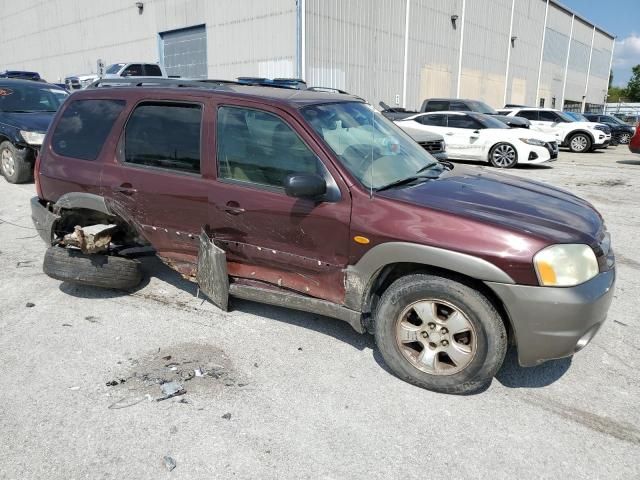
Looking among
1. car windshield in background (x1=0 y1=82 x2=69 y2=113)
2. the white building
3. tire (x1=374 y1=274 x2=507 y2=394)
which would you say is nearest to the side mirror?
tire (x1=374 y1=274 x2=507 y2=394)

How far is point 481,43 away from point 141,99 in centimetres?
3369

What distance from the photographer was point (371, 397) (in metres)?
2.99

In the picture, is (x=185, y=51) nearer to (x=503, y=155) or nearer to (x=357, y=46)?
(x=357, y=46)

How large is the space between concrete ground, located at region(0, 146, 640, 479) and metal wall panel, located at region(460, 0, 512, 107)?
30950 millimetres

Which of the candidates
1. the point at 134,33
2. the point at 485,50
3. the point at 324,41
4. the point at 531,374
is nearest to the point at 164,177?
the point at 531,374

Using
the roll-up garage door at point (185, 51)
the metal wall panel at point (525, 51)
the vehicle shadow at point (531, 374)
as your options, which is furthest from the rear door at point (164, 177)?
the metal wall panel at point (525, 51)

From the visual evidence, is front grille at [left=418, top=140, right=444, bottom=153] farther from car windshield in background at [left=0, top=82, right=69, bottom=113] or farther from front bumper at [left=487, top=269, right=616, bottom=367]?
front bumper at [left=487, top=269, right=616, bottom=367]

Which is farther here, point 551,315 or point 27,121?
point 27,121

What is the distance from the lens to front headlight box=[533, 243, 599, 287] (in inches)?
105

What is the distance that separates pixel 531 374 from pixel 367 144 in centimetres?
193

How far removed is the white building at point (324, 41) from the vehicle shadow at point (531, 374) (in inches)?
758

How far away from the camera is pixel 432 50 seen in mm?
28125

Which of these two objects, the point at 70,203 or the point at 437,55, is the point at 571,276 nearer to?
the point at 70,203

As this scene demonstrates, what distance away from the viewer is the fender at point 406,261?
2.72 meters
